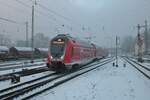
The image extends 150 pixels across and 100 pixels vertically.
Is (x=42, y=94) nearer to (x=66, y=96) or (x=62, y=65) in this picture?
(x=66, y=96)

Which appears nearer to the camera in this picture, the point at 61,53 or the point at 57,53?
the point at 61,53

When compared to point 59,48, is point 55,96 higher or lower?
lower

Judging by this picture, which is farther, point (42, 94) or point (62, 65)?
point (62, 65)

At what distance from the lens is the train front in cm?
2373

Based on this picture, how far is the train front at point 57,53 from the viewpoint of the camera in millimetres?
23734

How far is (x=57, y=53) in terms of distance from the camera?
24.1m

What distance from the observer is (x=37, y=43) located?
416ft

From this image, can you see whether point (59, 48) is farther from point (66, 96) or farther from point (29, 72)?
point (66, 96)

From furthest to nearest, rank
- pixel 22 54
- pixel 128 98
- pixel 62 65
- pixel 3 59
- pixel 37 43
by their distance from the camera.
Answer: pixel 37 43, pixel 22 54, pixel 3 59, pixel 62 65, pixel 128 98

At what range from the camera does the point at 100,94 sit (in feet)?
41.2

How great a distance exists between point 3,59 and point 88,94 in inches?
1732

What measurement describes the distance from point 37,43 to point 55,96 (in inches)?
4579

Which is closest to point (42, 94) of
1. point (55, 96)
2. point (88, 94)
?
point (55, 96)

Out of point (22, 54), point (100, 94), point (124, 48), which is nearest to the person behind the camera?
point (100, 94)
